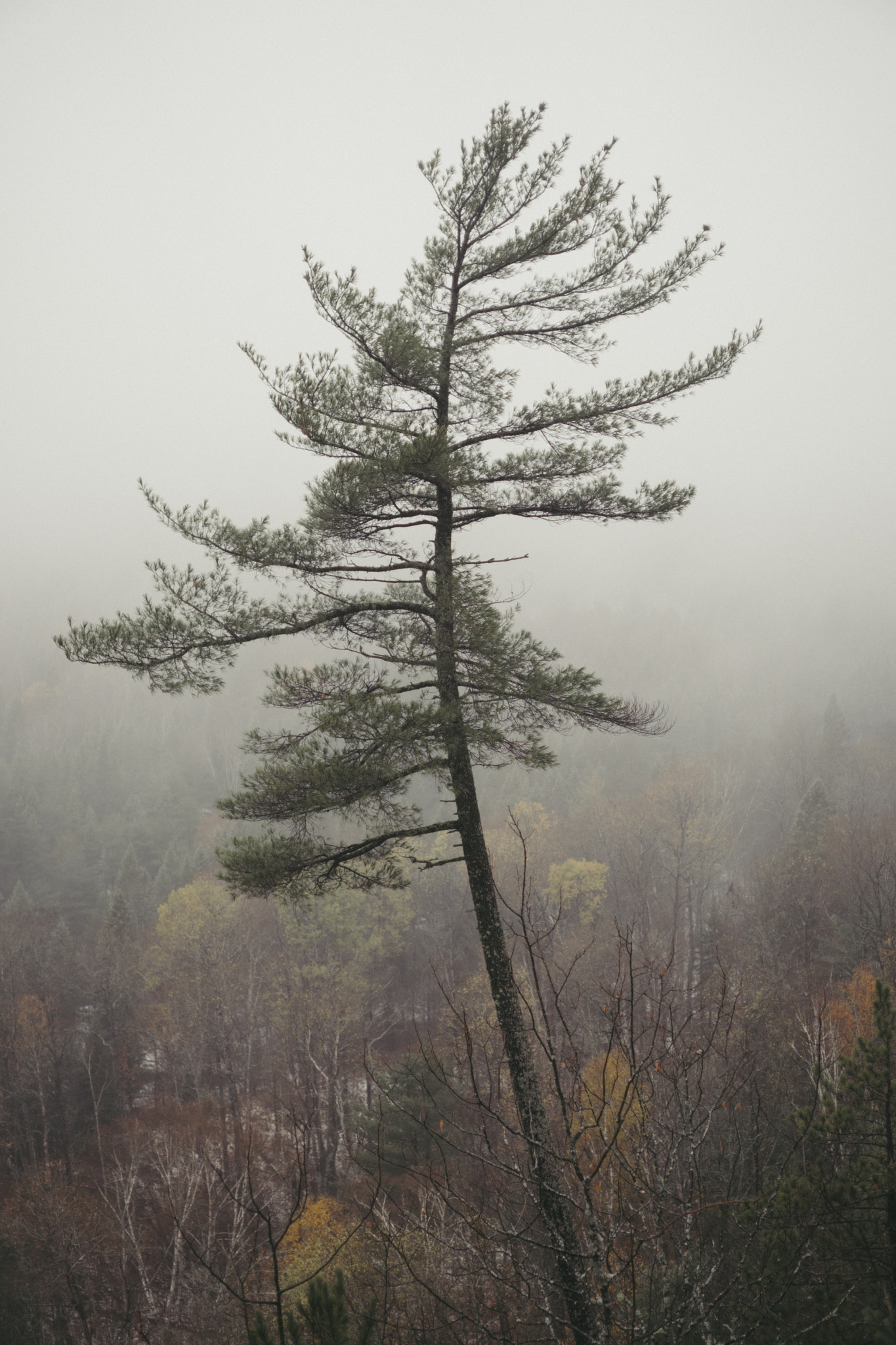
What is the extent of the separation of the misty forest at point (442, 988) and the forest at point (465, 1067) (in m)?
0.14

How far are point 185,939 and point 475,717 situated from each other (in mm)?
26162

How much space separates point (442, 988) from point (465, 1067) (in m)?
14.3

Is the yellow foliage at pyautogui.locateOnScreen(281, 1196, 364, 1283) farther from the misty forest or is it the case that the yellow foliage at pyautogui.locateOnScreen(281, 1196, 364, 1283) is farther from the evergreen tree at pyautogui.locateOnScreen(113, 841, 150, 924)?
the evergreen tree at pyautogui.locateOnScreen(113, 841, 150, 924)

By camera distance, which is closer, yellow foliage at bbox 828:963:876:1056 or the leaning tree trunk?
the leaning tree trunk

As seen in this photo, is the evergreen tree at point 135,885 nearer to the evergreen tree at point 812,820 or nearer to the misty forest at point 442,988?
the misty forest at point 442,988

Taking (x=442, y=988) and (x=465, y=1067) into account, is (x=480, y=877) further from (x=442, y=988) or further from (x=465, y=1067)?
(x=465, y=1067)

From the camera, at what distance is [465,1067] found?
1432 centimetres

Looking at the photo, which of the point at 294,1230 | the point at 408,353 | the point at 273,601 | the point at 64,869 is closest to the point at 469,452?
the point at 408,353

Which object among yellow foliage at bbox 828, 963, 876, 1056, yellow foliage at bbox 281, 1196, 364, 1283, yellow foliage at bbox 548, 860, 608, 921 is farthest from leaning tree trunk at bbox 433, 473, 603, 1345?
yellow foliage at bbox 548, 860, 608, 921

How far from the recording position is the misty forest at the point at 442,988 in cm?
423

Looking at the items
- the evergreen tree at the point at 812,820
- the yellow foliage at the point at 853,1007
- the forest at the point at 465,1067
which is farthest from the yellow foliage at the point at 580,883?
the yellow foliage at the point at 853,1007

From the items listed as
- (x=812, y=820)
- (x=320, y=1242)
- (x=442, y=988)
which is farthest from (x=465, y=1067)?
(x=812, y=820)

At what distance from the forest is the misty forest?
14 cm

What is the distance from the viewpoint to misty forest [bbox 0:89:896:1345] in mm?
4230
